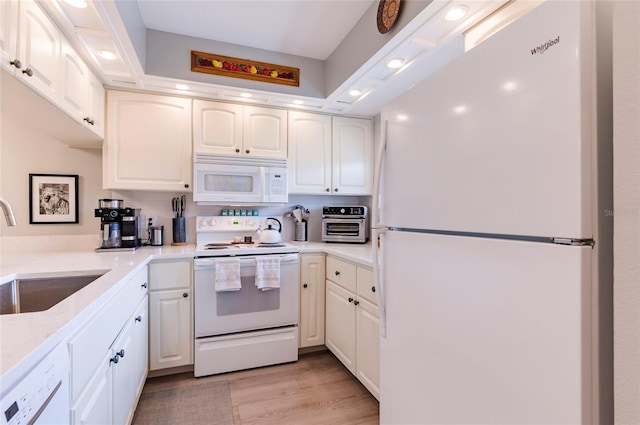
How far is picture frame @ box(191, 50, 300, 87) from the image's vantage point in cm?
223

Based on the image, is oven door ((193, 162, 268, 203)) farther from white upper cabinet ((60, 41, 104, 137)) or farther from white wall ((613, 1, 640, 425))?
white wall ((613, 1, 640, 425))

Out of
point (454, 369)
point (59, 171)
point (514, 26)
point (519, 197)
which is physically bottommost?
point (454, 369)

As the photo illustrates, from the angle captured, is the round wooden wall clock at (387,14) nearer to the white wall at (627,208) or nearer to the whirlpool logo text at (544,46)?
the whirlpool logo text at (544,46)

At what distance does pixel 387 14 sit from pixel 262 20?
896 mm

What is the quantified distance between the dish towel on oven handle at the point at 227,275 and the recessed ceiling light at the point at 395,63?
1749mm

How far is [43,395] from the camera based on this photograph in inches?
26.2

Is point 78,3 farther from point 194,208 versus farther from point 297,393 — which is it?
point 297,393

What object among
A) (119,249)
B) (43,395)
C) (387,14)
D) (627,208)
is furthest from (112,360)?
(387,14)

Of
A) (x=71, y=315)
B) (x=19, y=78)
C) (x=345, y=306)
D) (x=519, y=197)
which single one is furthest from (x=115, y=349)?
(x=519, y=197)

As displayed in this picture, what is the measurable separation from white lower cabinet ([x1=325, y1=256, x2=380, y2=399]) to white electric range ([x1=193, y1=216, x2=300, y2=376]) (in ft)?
0.94

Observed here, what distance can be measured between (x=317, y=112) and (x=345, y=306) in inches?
72.3

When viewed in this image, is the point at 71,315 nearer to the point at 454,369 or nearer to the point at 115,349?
the point at 115,349

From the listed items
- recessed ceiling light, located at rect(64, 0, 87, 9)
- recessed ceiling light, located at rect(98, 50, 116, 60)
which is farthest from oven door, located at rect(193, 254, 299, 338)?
recessed ceiling light, located at rect(64, 0, 87, 9)

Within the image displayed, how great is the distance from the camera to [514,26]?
2.40ft
